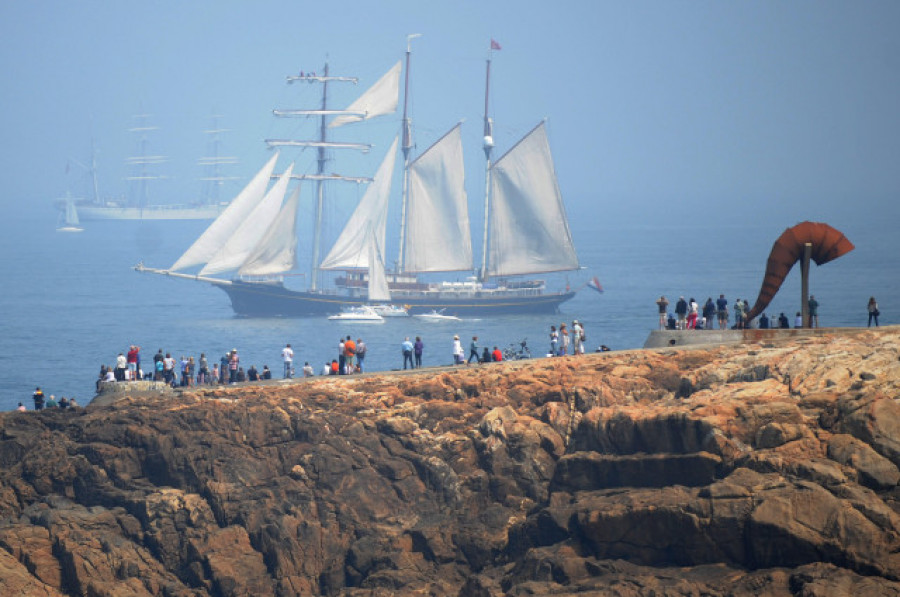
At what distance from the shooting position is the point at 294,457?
30.2 metres

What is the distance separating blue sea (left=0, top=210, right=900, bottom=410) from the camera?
244ft

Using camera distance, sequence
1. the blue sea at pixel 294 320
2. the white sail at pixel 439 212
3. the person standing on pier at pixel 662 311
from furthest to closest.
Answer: the white sail at pixel 439 212 < the blue sea at pixel 294 320 < the person standing on pier at pixel 662 311

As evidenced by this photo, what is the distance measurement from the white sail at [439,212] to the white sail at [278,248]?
25.6ft

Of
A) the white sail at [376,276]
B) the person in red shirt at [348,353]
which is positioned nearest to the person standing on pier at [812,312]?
the person in red shirt at [348,353]

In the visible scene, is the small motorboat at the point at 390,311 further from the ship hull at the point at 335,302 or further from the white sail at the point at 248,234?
the white sail at the point at 248,234

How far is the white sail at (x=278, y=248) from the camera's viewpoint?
90312 millimetres

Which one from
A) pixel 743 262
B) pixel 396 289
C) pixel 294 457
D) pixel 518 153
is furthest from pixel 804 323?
pixel 743 262

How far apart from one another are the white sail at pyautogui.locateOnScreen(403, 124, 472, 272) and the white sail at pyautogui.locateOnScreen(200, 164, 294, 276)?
874 centimetres

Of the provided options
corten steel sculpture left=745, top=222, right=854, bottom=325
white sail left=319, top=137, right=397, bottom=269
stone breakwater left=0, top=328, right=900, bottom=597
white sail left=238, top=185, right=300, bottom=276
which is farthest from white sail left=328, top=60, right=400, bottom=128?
corten steel sculpture left=745, top=222, right=854, bottom=325

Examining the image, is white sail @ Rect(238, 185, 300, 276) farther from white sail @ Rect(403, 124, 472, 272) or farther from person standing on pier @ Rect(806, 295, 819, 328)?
person standing on pier @ Rect(806, 295, 819, 328)

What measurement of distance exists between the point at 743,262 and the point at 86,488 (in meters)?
111

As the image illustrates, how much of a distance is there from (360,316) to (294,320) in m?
5.62

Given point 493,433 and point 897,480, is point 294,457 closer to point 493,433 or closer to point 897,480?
point 493,433

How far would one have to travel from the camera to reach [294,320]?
95.7 m
